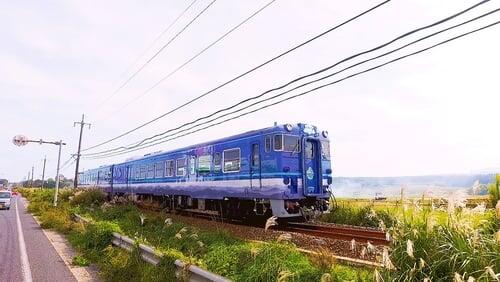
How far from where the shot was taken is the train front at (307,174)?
46.2ft

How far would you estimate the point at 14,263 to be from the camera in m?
9.01

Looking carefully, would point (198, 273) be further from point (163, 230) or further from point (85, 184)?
point (85, 184)

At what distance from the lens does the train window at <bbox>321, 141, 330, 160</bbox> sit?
1577cm

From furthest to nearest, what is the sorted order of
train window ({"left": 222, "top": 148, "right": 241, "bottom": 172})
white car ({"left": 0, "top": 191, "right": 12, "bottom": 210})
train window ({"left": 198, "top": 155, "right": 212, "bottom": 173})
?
white car ({"left": 0, "top": 191, "right": 12, "bottom": 210}) < train window ({"left": 198, "top": 155, "right": 212, "bottom": 173}) < train window ({"left": 222, "top": 148, "right": 241, "bottom": 172})

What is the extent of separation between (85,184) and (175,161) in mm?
31323

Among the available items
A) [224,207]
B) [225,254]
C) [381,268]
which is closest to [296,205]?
[224,207]

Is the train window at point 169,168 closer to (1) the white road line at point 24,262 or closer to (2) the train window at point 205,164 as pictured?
(2) the train window at point 205,164

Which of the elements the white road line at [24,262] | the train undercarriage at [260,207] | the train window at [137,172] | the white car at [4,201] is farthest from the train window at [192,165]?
the white car at [4,201]

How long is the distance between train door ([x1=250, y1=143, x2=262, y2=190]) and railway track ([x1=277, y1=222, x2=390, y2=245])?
1.81 meters

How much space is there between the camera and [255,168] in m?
14.6

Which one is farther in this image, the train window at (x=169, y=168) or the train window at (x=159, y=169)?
the train window at (x=159, y=169)

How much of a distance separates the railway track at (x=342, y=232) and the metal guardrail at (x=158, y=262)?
5177 millimetres

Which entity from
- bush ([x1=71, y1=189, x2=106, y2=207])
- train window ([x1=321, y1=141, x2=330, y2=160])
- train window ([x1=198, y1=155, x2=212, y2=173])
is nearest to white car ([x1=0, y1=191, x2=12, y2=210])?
bush ([x1=71, y1=189, x2=106, y2=207])

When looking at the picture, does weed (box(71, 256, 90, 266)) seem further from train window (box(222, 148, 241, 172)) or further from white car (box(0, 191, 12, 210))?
white car (box(0, 191, 12, 210))
